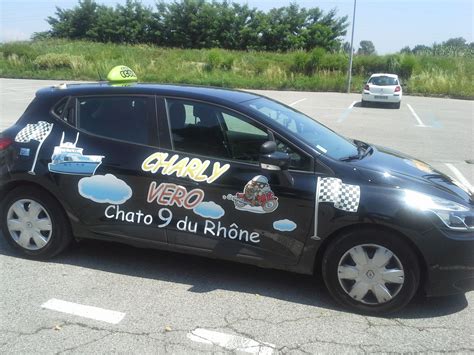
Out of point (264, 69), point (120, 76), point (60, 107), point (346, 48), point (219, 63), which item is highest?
point (346, 48)

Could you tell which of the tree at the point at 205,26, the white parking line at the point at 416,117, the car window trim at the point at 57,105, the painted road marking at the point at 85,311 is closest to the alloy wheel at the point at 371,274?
the painted road marking at the point at 85,311

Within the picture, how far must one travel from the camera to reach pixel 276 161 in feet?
11.6

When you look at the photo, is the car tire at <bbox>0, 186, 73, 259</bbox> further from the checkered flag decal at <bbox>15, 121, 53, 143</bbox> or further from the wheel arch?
the checkered flag decal at <bbox>15, 121, 53, 143</bbox>

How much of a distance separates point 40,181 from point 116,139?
762mm

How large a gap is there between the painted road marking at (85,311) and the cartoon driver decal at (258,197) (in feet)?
3.82

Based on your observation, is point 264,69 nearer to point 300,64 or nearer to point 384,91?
point 300,64

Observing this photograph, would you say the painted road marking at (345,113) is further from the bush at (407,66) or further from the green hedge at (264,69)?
the bush at (407,66)

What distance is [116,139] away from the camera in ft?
13.2

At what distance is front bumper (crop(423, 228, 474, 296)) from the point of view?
3289 mm

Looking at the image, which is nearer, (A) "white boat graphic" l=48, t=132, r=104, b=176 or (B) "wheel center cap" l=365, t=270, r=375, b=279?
(B) "wheel center cap" l=365, t=270, r=375, b=279

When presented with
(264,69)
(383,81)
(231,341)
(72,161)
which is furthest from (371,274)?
(264,69)

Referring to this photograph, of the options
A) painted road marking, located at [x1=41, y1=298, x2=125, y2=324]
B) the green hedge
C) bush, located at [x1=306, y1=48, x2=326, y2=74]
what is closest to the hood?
painted road marking, located at [x1=41, y1=298, x2=125, y2=324]

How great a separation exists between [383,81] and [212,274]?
1871 cm

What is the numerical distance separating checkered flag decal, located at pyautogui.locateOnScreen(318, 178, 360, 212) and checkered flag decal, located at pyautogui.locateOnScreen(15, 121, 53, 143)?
2372 millimetres
